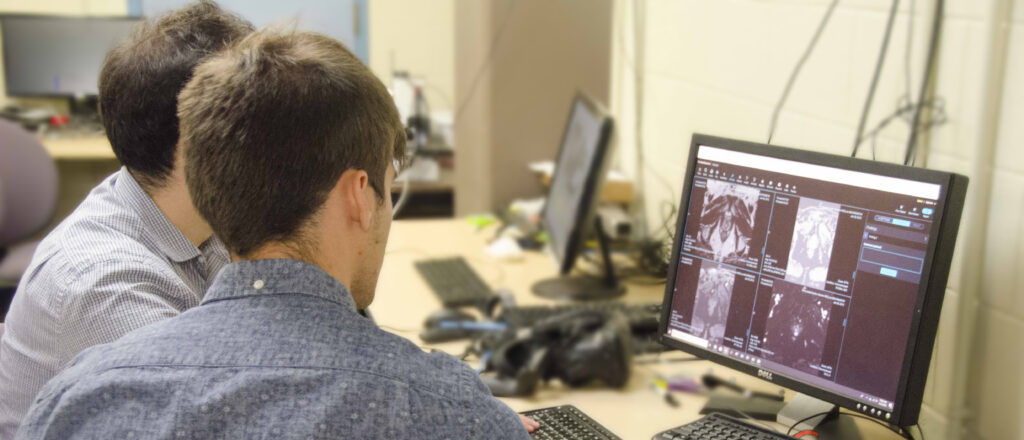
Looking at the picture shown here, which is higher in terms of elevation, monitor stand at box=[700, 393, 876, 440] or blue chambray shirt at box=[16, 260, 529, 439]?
blue chambray shirt at box=[16, 260, 529, 439]

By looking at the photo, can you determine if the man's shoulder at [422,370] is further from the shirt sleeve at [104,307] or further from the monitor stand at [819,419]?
the monitor stand at [819,419]

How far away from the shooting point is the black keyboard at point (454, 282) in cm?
199

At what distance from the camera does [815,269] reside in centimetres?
127

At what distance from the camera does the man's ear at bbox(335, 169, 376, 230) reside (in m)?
0.88

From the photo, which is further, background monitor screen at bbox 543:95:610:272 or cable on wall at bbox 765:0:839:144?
background monitor screen at bbox 543:95:610:272

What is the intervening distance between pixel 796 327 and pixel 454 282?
0.98 meters

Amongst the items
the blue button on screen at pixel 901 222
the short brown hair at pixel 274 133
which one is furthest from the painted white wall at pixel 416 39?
the short brown hair at pixel 274 133

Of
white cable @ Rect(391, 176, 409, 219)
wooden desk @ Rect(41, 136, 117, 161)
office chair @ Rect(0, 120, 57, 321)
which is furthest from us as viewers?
wooden desk @ Rect(41, 136, 117, 161)

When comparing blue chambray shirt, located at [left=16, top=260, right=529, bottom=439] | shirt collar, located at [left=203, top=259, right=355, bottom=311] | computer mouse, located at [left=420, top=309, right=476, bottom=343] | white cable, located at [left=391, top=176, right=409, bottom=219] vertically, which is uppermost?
shirt collar, located at [left=203, top=259, right=355, bottom=311]

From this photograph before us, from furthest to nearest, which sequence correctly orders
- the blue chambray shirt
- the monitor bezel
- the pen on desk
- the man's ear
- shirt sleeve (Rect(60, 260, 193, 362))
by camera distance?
the monitor bezel → the pen on desk → shirt sleeve (Rect(60, 260, 193, 362)) → the man's ear → the blue chambray shirt

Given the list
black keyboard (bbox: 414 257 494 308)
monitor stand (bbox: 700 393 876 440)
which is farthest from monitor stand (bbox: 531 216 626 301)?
monitor stand (bbox: 700 393 876 440)

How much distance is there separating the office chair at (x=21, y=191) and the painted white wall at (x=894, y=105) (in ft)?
7.06

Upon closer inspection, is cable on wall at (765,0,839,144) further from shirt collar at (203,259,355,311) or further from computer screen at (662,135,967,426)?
shirt collar at (203,259,355,311)

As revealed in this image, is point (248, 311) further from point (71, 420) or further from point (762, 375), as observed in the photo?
point (762, 375)
